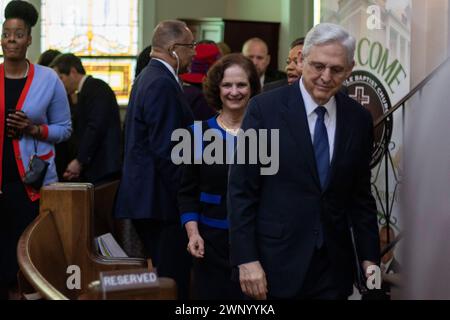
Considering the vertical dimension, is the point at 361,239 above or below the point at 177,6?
below

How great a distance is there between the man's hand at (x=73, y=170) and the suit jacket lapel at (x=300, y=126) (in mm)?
3633

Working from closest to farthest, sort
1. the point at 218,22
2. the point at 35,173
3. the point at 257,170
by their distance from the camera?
1. the point at 257,170
2. the point at 35,173
3. the point at 218,22

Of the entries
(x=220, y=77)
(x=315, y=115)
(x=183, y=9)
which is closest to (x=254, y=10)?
(x=183, y=9)

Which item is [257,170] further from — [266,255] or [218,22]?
[218,22]

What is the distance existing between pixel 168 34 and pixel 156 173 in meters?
0.76

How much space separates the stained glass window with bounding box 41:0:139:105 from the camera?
13055 millimetres

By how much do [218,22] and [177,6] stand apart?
5.57 feet

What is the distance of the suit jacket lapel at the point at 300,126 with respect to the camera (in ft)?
10.8

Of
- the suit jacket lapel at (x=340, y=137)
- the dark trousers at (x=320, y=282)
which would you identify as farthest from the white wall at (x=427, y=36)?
the dark trousers at (x=320, y=282)

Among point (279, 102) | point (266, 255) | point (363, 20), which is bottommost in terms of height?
point (266, 255)

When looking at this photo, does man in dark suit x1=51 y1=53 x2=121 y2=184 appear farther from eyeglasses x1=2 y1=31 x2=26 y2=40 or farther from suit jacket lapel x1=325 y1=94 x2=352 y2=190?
suit jacket lapel x1=325 y1=94 x2=352 y2=190
